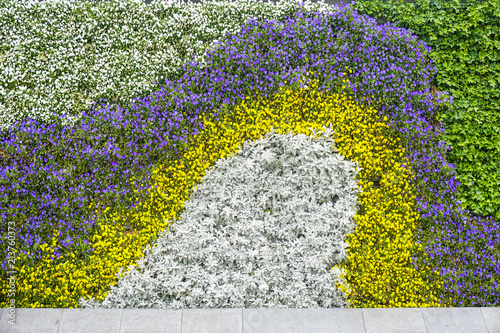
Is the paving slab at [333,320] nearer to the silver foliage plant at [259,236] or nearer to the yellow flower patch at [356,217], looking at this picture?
the silver foliage plant at [259,236]

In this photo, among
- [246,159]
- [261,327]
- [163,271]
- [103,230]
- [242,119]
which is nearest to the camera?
[261,327]

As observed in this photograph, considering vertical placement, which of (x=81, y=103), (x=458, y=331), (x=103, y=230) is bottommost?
(x=458, y=331)

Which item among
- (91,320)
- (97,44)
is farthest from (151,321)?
(97,44)

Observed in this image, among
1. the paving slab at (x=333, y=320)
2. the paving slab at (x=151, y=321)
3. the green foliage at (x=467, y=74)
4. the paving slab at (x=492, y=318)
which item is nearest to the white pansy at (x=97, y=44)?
the green foliage at (x=467, y=74)

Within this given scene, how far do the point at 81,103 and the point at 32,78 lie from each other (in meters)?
1.29

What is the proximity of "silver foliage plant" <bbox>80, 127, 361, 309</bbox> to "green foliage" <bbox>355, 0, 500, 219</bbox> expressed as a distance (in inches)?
89.5

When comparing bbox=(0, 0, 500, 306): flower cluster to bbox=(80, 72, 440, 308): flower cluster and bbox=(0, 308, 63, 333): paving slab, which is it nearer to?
bbox=(80, 72, 440, 308): flower cluster

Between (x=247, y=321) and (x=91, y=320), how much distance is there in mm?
2152

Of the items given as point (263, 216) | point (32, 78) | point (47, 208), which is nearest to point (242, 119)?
point (263, 216)

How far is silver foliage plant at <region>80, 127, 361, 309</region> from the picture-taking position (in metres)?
6.18

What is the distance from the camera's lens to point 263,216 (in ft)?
22.8

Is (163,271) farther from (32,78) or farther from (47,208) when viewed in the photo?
(32,78)

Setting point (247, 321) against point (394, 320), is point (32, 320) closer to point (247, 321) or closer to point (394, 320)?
point (247, 321)

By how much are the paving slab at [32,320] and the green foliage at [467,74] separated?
6.92 m
